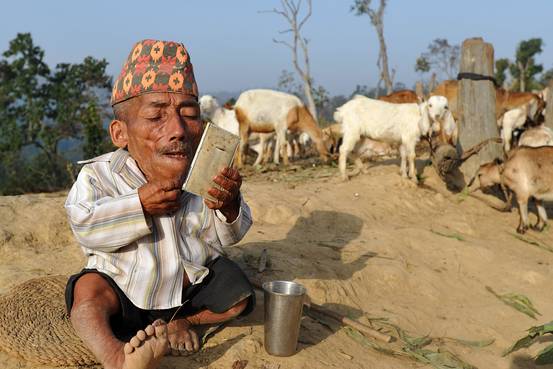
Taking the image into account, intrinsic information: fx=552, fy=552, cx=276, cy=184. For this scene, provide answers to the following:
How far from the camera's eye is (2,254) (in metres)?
4.27

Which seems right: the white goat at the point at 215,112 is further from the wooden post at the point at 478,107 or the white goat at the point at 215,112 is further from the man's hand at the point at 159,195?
the man's hand at the point at 159,195

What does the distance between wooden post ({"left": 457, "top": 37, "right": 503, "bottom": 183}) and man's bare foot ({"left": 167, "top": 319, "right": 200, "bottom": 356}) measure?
5988mm

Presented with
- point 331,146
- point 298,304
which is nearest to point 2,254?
point 298,304

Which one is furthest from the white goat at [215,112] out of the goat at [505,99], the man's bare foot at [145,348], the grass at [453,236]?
the man's bare foot at [145,348]

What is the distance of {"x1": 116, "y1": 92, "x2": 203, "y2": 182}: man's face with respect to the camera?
2543 millimetres

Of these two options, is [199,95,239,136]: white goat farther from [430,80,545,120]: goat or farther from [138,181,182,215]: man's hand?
[138,181,182,215]: man's hand

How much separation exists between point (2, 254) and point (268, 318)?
2.54m

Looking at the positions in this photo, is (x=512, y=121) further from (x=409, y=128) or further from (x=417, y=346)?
(x=417, y=346)

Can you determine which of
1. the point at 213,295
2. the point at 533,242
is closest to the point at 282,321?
the point at 213,295

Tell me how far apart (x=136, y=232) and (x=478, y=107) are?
21.4 ft

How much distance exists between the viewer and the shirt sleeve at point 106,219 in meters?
2.39

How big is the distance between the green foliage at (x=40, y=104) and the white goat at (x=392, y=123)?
42.0 ft

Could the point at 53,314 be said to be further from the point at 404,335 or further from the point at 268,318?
the point at 404,335

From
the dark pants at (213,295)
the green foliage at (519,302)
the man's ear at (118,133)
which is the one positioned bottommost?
the green foliage at (519,302)
